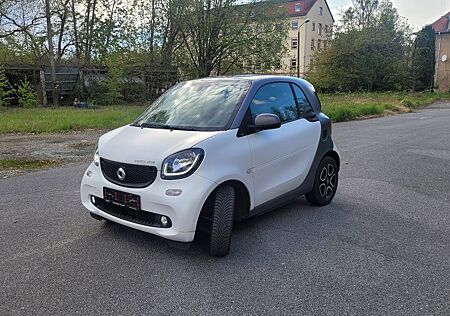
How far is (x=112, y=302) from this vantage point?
8.78 ft

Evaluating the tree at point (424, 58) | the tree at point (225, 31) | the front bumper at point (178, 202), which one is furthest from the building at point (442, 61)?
the front bumper at point (178, 202)

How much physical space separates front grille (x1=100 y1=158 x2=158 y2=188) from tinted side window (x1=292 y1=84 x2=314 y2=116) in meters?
2.11

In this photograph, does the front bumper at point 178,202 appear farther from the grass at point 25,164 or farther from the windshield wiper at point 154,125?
the grass at point 25,164

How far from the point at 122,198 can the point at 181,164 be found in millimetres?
639

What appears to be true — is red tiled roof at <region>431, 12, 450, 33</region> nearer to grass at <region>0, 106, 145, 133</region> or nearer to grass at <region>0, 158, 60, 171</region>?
grass at <region>0, 106, 145, 133</region>

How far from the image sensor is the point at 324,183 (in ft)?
16.0

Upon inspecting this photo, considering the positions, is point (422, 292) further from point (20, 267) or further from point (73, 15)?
point (73, 15)

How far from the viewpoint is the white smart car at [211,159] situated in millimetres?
3201

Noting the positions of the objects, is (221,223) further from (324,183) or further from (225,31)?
(225,31)

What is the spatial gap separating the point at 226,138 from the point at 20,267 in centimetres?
206

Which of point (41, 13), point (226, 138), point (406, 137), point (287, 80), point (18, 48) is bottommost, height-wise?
point (406, 137)

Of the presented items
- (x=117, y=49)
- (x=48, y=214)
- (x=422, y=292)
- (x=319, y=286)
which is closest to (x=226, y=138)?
(x=319, y=286)

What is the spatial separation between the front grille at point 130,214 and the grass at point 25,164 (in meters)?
4.24

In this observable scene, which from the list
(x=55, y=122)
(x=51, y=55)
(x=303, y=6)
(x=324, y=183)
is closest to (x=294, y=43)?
(x=303, y=6)
